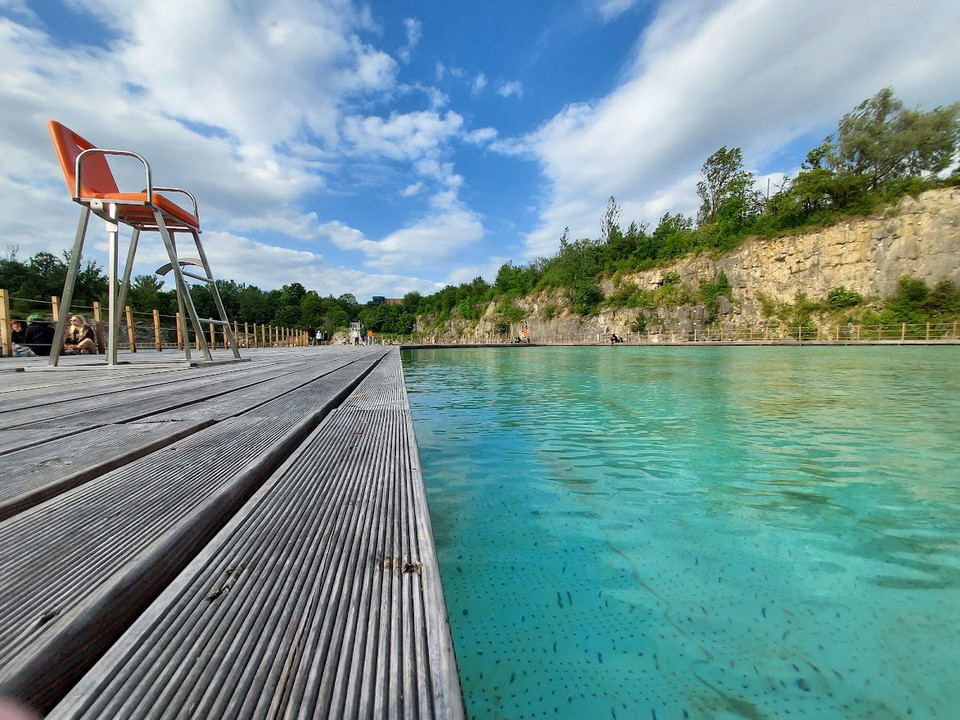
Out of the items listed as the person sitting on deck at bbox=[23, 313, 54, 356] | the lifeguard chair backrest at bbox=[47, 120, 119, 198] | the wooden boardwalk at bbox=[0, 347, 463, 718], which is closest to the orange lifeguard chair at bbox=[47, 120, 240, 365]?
the lifeguard chair backrest at bbox=[47, 120, 119, 198]

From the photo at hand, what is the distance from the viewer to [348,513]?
780 millimetres

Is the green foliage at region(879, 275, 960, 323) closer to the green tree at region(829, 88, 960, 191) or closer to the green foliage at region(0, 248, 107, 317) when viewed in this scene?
the green tree at region(829, 88, 960, 191)

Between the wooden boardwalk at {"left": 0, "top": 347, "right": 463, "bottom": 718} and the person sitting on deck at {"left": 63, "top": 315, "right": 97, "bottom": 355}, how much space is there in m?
8.61

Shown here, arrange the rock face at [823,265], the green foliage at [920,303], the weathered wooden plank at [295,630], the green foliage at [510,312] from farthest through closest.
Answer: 1. the green foliage at [510,312]
2. the rock face at [823,265]
3. the green foliage at [920,303]
4. the weathered wooden plank at [295,630]

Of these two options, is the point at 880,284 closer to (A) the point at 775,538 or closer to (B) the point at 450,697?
(A) the point at 775,538

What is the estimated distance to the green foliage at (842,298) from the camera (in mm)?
24828

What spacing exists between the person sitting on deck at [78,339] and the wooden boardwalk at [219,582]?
28.3ft

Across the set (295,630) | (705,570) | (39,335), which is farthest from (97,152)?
(39,335)

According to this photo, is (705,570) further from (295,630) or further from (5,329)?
(5,329)

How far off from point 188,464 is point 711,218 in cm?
4583

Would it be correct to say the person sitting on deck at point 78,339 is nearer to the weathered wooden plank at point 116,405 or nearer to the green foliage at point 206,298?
the weathered wooden plank at point 116,405

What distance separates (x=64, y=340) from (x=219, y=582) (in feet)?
31.4

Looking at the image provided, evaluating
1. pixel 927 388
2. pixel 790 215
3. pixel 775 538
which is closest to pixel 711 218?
pixel 790 215

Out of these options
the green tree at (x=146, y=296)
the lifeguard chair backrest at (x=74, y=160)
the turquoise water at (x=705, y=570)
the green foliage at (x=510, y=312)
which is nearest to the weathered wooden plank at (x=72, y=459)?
the turquoise water at (x=705, y=570)
